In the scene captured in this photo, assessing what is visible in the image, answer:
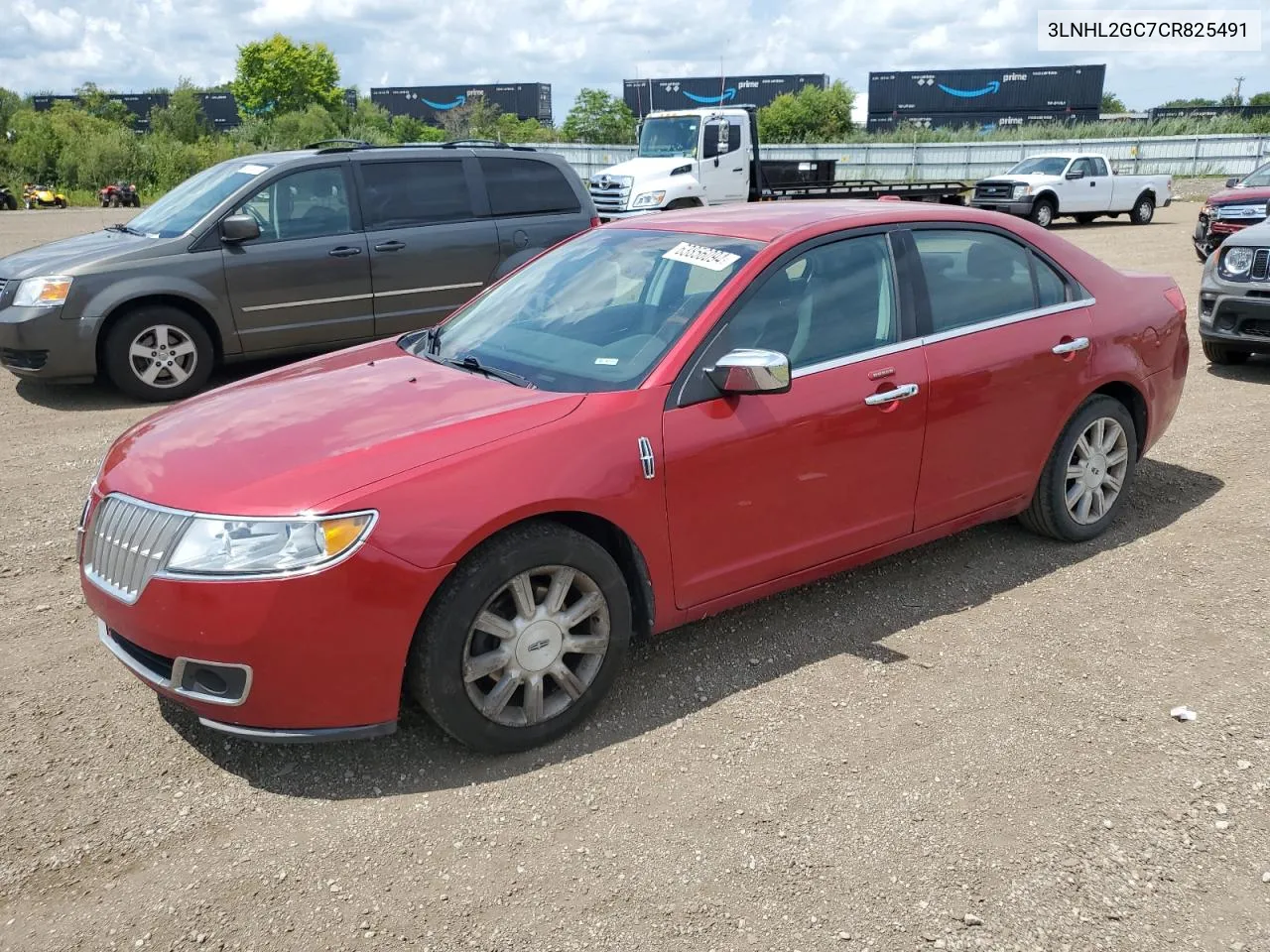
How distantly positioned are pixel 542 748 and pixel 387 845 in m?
0.62

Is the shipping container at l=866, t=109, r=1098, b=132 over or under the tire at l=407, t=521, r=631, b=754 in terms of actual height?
over

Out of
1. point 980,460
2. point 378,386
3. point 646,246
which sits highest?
point 646,246

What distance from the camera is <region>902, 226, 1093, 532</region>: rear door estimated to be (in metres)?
4.24

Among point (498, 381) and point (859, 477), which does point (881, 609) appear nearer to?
point (859, 477)

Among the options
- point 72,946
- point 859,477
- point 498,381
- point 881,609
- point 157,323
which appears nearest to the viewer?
point 72,946

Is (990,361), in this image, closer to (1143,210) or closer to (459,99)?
(1143,210)

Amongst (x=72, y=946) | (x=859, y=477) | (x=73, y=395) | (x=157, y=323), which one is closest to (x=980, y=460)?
(x=859, y=477)

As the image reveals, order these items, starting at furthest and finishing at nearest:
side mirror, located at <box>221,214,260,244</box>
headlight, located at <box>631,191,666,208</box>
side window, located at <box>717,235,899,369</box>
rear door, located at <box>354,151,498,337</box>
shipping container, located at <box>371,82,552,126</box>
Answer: shipping container, located at <box>371,82,552,126</box>
headlight, located at <box>631,191,666,208</box>
rear door, located at <box>354,151,498,337</box>
side mirror, located at <box>221,214,260,244</box>
side window, located at <box>717,235,899,369</box>

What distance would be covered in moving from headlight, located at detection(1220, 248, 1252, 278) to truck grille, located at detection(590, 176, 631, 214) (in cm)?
1139

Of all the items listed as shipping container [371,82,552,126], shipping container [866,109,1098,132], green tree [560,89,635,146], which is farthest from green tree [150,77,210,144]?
shipping container [866,109,1098,132]

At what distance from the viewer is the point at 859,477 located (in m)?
3.99

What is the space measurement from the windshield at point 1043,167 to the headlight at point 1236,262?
1650 centimetres

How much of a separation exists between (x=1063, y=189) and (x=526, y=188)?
1793 centimetres

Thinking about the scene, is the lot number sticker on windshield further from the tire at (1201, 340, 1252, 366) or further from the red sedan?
the tire at (1201, 340, 1252, 366)
